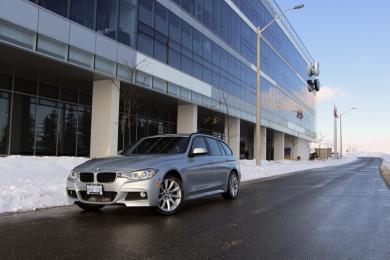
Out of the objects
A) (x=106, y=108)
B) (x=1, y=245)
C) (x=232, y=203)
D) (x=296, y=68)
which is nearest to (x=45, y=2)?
(x=106, y=108)

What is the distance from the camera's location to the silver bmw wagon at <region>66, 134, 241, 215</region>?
785cm

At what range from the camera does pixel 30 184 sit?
11.7 m

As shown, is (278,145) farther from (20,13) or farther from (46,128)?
(20,13)

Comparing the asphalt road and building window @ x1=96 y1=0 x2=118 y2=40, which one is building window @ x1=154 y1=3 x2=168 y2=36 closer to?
building window @ x1=96 y1=0 x2=118 y2=40

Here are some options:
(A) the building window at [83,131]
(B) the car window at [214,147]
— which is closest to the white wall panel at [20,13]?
(A) the building window at [83,131]

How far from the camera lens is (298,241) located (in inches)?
247

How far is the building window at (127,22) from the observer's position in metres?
24.6

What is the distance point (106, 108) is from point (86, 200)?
1631 centimetres

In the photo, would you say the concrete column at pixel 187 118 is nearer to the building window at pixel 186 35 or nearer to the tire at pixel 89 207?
the building window at pixel 186 35

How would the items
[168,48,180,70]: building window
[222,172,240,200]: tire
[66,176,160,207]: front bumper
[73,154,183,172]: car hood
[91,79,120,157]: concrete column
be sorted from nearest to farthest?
[66,176,160,207]: front bumper
[73,154,183,172]: car hood
[222,172,240,200]: tire
[91,79,120,157]: concrete column
[168,48,180,70]: building window

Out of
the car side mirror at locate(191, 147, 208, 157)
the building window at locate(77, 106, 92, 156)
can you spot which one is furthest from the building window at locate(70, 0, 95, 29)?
the car side mirror at locate(191, 147, 208, 157)

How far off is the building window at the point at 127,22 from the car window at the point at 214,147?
14849mm

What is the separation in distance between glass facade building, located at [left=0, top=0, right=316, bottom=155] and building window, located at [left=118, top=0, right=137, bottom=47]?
0.18 feet

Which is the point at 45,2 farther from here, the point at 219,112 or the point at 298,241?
the point at 219,112
